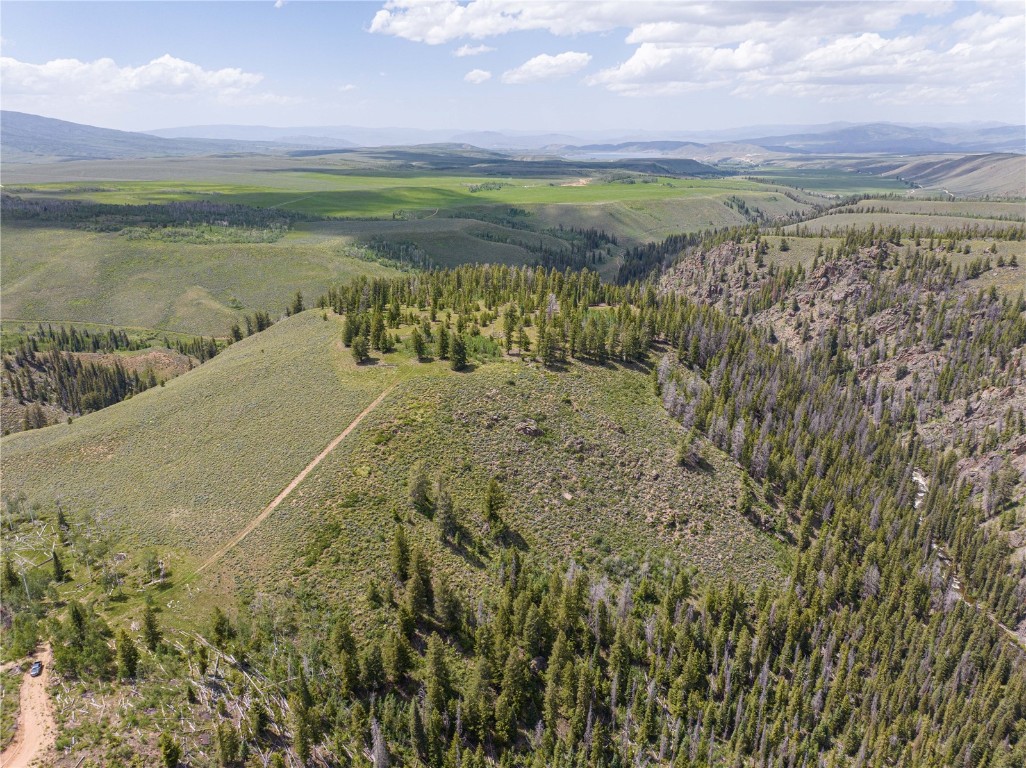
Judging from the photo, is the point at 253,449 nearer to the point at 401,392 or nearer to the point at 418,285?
the point at 401,392

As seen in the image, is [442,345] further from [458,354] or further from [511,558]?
[511,558]

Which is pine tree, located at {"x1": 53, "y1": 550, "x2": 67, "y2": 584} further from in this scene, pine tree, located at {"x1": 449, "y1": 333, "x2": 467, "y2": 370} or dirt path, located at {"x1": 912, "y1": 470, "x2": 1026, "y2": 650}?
dirt path, located at {"x1": 912, "y1": 470, "x2": 1026, "y2": 650}

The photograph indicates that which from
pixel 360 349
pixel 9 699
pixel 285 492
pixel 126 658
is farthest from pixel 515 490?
pixel 9 699

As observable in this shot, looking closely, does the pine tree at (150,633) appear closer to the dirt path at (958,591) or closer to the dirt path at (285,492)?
the dirt path at (285,492)

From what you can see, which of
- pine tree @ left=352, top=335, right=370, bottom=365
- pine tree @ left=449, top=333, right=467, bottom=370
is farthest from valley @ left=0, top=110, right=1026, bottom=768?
pine tree @ left=352, top=335, right=370, bottom=365

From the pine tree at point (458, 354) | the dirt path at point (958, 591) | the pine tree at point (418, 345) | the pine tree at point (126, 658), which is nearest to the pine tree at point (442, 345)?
the pine tree at point (458, 354)

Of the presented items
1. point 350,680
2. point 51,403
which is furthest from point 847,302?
point 51,403
